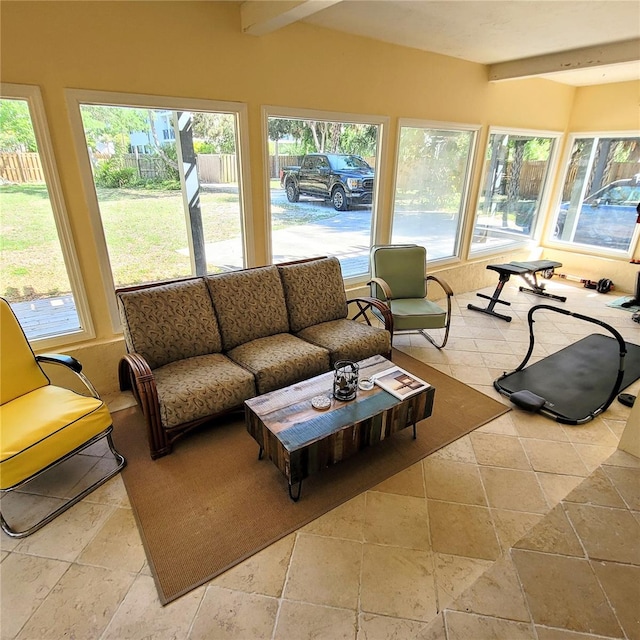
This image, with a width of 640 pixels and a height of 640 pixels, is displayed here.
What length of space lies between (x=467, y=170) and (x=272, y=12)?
3.14 m

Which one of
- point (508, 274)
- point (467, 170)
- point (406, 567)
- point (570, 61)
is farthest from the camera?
point (467, 170)

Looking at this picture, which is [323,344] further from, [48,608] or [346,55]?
[346,55]

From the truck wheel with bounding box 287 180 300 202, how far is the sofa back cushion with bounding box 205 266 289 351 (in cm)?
87

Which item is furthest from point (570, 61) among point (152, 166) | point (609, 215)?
point (152, 166)

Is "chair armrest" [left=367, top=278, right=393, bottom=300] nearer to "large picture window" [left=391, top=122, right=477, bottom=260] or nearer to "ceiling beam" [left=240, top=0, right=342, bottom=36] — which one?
"large picture window" [left=391, top=122, right=477, bottom=260]

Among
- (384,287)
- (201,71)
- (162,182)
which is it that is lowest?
(384,287)

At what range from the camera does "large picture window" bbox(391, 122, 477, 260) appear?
13.8ft

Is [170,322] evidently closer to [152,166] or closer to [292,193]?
[152,166]

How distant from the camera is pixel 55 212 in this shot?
2521 millimetres

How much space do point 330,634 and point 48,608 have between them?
114 cm

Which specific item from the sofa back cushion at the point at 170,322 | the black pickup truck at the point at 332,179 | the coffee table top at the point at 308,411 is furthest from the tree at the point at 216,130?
the coffee table top at the point at 308,411

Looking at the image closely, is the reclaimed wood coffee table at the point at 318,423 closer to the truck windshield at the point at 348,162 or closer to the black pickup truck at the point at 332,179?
the black pickup truck at the point at 332,179

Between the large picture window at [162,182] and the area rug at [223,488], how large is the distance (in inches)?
48.6

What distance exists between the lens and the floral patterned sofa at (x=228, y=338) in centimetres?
Answer: 233
